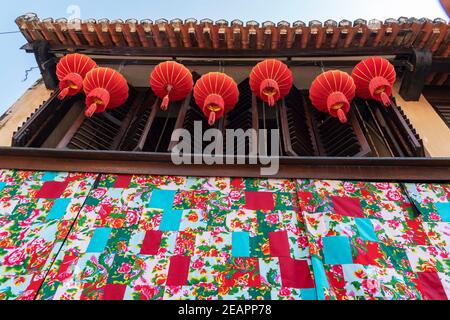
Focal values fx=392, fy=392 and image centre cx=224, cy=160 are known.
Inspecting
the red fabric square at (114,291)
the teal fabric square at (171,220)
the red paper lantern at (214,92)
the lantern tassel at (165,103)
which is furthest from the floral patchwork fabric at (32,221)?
the red paper lantern at (214,92)

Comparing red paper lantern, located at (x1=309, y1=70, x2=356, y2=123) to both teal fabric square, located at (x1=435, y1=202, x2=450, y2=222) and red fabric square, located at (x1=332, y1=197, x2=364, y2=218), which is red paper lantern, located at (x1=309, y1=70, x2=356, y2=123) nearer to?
red fabric square, located at (x1=332, y1=197, x2=364, y2=218)

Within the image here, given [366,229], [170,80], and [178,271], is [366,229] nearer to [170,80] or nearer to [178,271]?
[178,271]

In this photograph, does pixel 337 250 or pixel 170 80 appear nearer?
pixel 337 250

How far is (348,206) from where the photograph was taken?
448 centimetres

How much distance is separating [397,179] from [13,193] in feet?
15.3

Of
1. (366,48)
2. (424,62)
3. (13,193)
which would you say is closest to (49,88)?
(13,193)

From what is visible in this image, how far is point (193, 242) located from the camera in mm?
4133

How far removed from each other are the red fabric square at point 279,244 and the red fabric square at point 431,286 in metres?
1.30

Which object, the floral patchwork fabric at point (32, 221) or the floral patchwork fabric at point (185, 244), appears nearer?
the floral patchwork fabric at point (185, 244)

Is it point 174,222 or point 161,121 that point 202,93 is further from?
point 174,222

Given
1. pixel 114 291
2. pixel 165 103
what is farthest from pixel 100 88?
pixel 114 291

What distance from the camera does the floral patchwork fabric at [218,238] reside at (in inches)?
148

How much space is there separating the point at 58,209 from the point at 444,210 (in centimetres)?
444

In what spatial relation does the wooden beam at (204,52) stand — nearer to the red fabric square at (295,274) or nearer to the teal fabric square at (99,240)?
the teal fabric square at (99,240)
